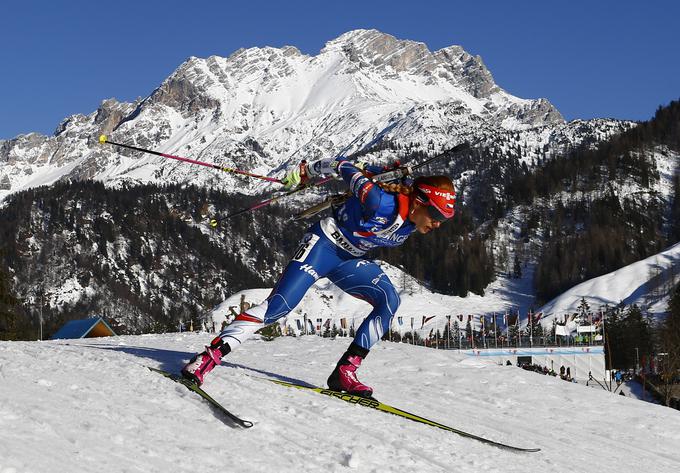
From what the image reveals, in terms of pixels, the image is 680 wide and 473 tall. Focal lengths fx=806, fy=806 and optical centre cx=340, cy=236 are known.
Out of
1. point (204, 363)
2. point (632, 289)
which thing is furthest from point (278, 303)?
point (632, 289)

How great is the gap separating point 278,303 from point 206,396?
4.63ft

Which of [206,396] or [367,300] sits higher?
[367,300]

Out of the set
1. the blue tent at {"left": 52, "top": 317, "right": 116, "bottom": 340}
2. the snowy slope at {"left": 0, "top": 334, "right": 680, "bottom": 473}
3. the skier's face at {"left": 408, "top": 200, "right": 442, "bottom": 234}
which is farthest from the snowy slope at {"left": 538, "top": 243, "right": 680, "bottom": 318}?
the skier's face at {"left": 408, "top": 200, "right": 442, "bottom": 234}

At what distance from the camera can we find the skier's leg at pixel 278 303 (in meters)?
7.55

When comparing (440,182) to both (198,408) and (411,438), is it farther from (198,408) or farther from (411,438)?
(198,408)

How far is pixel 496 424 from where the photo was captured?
877cm

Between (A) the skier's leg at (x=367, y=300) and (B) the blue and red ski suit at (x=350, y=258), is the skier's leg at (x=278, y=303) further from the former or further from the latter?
(A) the skier's leg at (x=367, y=300)

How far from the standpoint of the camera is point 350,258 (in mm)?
8586

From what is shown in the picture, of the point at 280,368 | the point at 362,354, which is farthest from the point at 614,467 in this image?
the point at 280,368

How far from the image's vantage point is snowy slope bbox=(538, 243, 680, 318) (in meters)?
129

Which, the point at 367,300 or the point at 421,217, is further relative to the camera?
the point at 367,300

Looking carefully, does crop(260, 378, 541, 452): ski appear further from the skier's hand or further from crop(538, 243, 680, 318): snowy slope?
crop(538, 243, 680, 318): snowy slope

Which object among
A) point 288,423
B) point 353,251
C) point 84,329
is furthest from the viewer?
point 84,329

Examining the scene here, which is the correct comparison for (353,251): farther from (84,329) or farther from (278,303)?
(84,329)
